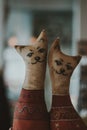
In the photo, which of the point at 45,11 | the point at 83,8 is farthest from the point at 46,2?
the point at 83,8

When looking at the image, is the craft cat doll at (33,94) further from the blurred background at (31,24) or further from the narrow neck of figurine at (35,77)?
the blurred background at (31,24)

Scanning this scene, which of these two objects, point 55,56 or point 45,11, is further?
point 45,11

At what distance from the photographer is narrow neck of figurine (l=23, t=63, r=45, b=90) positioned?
2.05 ft

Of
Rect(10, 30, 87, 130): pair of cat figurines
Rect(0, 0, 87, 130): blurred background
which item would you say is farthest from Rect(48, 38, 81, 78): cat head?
Rect(0, 0, 87, 130): blurred background

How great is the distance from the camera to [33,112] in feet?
2.03

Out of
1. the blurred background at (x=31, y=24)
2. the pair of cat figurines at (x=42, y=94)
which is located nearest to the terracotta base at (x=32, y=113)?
the pair of cat figurines at (x=42, y=94)

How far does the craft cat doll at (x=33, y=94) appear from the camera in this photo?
A: 62 centimetres

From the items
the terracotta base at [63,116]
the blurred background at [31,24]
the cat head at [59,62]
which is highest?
the cat head at [59,62]

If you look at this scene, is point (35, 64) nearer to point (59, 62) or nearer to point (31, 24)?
point (59, 62)

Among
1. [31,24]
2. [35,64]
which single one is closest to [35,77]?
[35,64]

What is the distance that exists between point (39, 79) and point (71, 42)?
3467 mm

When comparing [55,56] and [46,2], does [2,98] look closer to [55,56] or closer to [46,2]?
[55,56]

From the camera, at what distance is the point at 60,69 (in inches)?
24.6

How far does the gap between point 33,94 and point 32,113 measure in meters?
0.04
